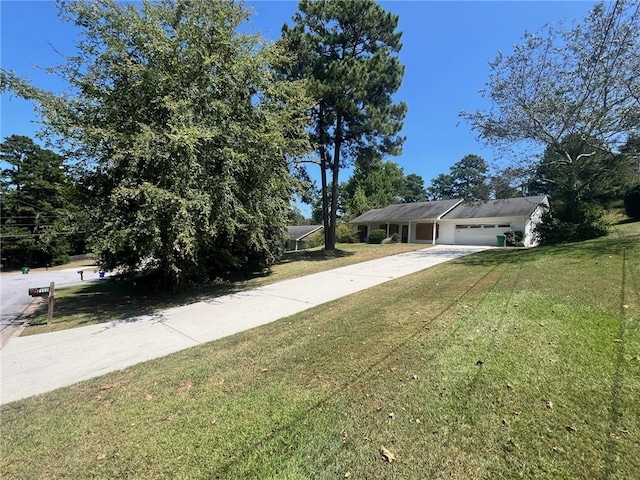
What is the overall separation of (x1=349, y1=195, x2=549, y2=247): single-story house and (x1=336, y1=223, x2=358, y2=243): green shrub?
1.79 metres

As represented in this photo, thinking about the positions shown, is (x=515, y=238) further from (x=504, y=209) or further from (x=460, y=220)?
(x=460, y=220)

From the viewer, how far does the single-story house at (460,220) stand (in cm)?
2302

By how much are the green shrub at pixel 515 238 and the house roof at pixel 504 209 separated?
51.5 inches

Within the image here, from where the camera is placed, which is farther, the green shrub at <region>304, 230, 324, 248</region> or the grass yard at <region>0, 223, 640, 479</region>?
the green shrub at <region>304, 230, 324, 248</region>

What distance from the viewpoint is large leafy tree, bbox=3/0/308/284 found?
7.75 meters

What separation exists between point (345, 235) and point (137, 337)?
2614 centimetres

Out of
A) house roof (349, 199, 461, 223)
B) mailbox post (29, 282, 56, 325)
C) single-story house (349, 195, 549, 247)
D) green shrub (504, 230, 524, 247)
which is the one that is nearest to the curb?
mailbox post (29, 282, 56, 325)

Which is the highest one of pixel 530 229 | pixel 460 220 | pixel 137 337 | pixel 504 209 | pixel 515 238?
pixel 504 209

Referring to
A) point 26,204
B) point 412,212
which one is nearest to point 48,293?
point 412,212

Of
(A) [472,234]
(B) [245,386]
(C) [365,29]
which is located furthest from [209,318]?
(A) [472,234]

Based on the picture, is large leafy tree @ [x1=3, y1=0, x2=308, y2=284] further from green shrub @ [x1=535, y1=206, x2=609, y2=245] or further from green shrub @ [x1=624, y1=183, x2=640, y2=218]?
green shrub @ [x1=624, y1=183, x2=640, y2=218]

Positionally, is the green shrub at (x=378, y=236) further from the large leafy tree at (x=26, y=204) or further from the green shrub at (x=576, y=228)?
the large leafy tree at (x=26, y=204)

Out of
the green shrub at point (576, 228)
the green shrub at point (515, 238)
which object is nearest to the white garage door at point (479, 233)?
the green shrub at point (515, 238)

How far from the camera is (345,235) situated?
31.5 metres
